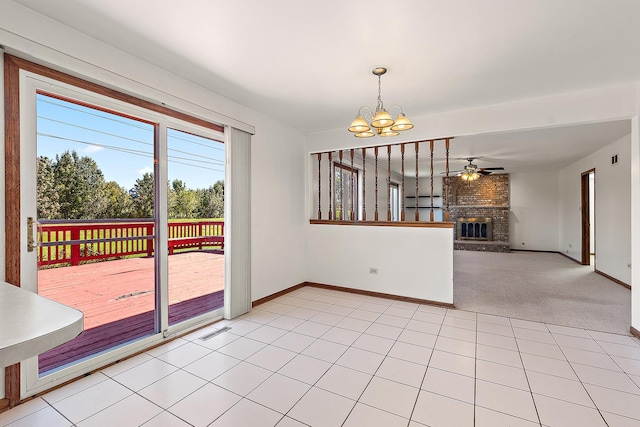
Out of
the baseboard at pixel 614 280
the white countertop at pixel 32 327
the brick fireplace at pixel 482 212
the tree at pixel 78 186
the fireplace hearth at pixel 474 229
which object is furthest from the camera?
the fireplace hearth at pixel 474 229

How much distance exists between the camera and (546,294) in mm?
4520

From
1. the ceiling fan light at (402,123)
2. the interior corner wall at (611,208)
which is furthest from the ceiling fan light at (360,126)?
the interior corner wall at (611,208)

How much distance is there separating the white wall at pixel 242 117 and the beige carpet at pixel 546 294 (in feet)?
8.76

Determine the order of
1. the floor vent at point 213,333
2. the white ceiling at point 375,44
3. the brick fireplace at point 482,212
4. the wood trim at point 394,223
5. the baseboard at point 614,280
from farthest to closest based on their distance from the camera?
the brick fireplace at point 482,212, the baseboard at point 614,280, the wood trim at point 394,223, the floor vent at point 213,333, the white ceiling at point 375,44

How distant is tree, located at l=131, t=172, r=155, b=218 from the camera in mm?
2771

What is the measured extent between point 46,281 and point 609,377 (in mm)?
4588

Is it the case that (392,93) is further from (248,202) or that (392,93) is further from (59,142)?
(59,142)

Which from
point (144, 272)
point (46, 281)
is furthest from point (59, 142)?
point (144, 272)

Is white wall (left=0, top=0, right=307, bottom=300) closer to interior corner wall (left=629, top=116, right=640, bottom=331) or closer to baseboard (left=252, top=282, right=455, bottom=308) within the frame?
baseboard (left=252, top=282, right=455, bottom=308)

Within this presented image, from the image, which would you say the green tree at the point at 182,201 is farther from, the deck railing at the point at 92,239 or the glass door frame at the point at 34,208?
the glass door frame at the point at 34,208

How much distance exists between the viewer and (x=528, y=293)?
4.60 meters

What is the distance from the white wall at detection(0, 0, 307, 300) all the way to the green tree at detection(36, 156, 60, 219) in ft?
2.40

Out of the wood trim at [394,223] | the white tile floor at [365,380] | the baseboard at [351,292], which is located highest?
the wood trim at [394,223]

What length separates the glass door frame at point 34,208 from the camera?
2.01m
